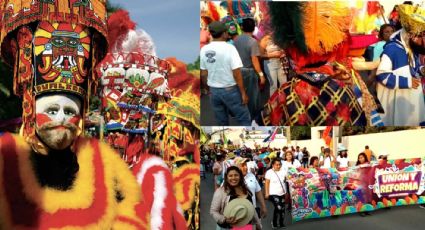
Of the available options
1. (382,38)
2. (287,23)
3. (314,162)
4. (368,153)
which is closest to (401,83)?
(382,38)

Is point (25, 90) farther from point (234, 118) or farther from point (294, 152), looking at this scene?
point (294, 152)

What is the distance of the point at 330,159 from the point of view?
201 inches

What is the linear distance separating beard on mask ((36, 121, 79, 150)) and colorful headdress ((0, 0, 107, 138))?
0.33 feet

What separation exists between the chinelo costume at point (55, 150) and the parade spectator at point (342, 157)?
2.00 meters

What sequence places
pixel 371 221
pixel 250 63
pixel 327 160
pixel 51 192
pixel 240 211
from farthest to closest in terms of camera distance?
pixel 371 221, pixel 327 160, pixel 250 63, pixel 240 211, pixel 51 192

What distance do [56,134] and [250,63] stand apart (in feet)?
5.95

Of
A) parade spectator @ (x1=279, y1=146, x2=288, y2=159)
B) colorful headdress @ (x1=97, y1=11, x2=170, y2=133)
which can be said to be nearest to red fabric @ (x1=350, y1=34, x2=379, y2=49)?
parade spectator @ (x1=279, y1=146, x2=288, y2=159)

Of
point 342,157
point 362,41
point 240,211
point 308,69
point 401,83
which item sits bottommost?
point 240,211

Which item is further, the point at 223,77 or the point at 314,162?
the point at 314,162

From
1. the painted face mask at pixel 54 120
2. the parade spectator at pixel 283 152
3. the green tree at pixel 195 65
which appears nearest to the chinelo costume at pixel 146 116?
the green tree at pixel 195 65

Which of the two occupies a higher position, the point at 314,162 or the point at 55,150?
the point at 55,150

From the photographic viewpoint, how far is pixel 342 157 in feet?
16.8

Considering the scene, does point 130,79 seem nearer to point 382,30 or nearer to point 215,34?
point 215,34

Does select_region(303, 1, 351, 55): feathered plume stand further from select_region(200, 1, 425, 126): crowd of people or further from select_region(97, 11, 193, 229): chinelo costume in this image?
select_region(97, 11, 193, 229): chinelo costume
